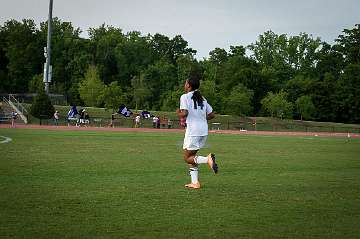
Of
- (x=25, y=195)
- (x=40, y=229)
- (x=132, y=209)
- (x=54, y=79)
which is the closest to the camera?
(x=40, y=229)

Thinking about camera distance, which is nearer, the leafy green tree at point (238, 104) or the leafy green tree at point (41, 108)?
the leafy green tree at point (41, 108)

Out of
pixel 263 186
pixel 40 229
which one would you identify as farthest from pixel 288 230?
pixel 263 186

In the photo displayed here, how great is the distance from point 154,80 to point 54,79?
824 inches

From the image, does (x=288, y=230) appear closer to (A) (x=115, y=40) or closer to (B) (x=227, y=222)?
(B) (x=227, y=222)

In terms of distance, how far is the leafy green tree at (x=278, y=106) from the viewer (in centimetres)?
7762

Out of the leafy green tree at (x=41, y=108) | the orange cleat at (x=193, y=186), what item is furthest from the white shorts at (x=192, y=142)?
the leafy green tree at (x=41, y=108)

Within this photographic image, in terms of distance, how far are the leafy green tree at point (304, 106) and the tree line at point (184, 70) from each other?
6.1 inches

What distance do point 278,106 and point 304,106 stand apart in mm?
6215

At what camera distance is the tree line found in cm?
8219

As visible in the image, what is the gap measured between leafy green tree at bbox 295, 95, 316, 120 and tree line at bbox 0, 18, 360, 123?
15 centimetres

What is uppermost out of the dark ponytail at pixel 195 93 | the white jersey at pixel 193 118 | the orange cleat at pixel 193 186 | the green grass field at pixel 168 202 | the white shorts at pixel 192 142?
the dark ponytail at pixel 195 93

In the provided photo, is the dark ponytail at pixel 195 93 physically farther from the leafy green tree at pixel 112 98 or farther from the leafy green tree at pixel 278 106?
the leafy green tree at pixel 278 106

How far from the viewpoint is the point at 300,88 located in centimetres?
8894

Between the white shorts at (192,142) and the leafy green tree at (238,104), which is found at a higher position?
the leafy green tree at (238,104)
